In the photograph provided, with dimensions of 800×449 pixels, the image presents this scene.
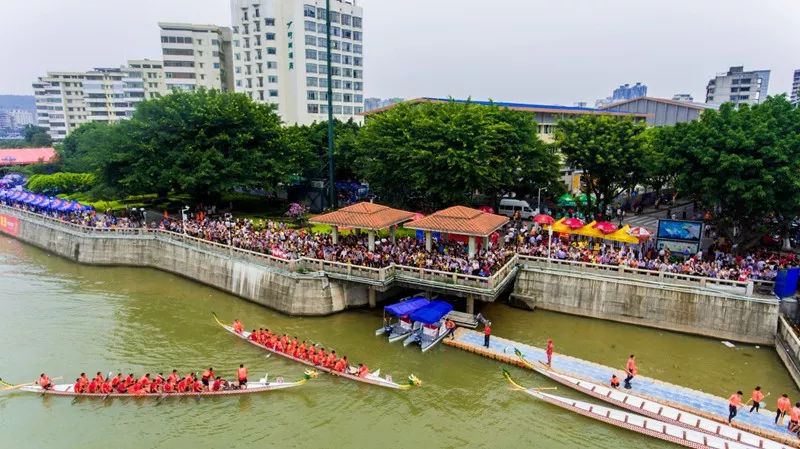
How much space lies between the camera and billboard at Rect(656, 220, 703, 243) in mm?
28578

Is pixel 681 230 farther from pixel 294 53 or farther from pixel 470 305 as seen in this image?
pixel 294 53

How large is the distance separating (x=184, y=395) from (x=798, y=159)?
31492mm

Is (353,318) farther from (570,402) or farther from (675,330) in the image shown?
(675,330)

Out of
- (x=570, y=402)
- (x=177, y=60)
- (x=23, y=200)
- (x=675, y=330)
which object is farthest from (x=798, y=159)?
(x=177, y=60)

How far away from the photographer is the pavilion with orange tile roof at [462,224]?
1069 inches

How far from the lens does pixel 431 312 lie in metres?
24.6

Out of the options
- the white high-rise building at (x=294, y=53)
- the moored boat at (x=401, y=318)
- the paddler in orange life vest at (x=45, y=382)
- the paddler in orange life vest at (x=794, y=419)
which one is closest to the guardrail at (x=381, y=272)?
the moored boat at (x=401, y=318)

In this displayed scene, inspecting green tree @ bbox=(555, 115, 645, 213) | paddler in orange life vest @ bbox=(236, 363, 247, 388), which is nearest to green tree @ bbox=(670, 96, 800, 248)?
green tree @ bbox=(555, 115, 645, 213)

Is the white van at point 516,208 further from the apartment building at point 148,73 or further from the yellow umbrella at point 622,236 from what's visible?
the apartment building at point 148,73

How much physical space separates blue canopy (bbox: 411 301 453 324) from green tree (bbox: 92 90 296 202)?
22395 millimetres

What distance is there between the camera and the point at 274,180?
142ft

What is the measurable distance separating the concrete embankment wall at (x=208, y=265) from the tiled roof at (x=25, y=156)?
44.8 m

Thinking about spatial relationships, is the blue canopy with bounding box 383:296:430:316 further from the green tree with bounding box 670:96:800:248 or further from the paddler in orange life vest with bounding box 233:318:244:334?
the green tree with bounding box 670:96:800:248

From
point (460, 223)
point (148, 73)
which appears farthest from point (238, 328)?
point (148, 73)
